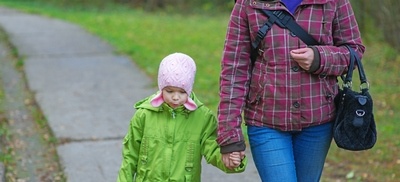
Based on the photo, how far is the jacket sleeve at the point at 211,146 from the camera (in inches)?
142

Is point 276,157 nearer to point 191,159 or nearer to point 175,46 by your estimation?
point 191,159

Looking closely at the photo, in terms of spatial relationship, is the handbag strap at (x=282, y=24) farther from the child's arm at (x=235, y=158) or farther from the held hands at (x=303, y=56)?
the child's arm at (x=235, y=158)

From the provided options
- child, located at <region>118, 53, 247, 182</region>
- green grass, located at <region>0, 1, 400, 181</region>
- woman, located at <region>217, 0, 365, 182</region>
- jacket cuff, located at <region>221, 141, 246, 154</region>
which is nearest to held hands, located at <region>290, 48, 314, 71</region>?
woman, located at <region>217, 0, 365, 182</region>

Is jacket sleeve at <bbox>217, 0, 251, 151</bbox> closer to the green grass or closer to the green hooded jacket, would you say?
the green hooded jacket

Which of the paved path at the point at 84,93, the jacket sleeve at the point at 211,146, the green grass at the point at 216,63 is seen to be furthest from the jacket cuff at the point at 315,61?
the green grass at the point at 216,63

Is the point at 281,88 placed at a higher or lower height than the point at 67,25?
higher

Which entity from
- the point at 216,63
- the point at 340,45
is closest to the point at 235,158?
the point at 340,45

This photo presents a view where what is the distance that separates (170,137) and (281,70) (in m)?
0.67

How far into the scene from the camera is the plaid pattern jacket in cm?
336

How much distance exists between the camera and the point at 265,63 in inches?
134

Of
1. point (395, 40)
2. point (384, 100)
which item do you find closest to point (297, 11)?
point (384, 100)

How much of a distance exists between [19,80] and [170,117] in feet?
17.4

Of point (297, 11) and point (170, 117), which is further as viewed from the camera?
point (170, 117)

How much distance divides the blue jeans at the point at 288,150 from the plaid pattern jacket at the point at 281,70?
0.17 feet
